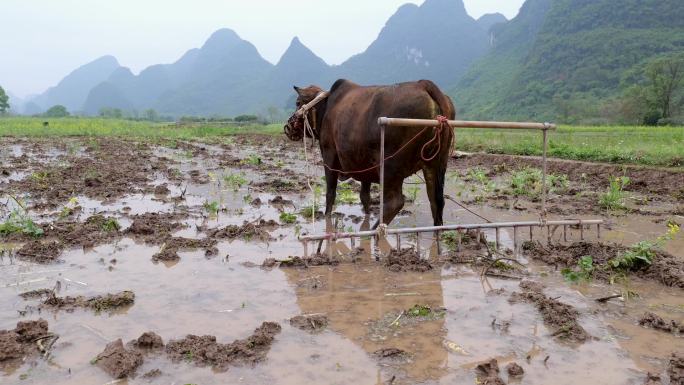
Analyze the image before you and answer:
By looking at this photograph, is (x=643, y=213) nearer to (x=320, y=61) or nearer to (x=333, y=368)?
(x=333, y=368)

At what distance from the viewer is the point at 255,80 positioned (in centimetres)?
17950

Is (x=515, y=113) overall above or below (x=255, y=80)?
below

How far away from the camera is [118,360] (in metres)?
3.25

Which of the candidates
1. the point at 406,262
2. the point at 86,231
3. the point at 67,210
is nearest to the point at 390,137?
the point at 406,262

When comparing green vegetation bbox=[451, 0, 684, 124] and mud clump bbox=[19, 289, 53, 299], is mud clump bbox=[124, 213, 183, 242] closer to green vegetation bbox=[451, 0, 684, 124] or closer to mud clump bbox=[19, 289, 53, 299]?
mud clump bbox=[19, 289, 53, 299]

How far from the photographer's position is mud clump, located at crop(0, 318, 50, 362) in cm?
338

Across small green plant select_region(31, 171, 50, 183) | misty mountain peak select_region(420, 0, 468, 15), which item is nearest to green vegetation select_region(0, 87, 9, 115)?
small green plant select_region(31, 171, 50, 183)

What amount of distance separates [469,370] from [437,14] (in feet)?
600

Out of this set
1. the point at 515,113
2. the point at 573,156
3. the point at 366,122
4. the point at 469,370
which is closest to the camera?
the point at 469,370

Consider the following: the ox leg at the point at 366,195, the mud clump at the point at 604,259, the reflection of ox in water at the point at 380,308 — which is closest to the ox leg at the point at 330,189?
the ox leg at the point at 366,195

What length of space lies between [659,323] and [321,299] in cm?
263

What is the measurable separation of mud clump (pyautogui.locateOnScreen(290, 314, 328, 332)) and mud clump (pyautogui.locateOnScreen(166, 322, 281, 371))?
0.30 meters

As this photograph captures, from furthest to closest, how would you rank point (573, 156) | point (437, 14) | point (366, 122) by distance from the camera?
point (437, 14)
point (573, 156)
point (366, 122)

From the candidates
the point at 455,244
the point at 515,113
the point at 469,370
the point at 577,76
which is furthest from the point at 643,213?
the point at 577,76
